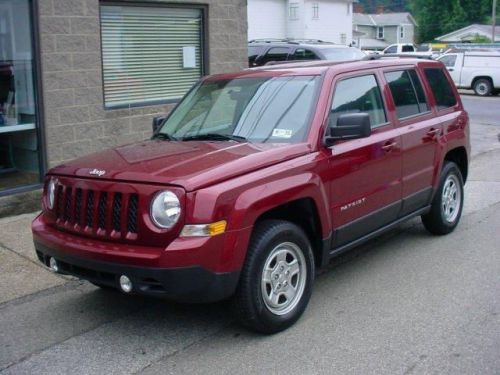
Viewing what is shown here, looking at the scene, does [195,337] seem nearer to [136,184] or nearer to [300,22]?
[136,184]

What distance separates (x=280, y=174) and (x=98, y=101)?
4801 millimetres

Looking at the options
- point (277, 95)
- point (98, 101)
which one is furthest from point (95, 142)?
point (277, 95)

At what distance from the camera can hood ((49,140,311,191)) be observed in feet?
14.0

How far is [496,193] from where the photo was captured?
9195mm

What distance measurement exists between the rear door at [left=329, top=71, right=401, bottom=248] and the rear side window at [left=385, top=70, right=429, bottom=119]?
0.26 metres

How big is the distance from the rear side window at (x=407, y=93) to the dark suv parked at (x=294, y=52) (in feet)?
33.9

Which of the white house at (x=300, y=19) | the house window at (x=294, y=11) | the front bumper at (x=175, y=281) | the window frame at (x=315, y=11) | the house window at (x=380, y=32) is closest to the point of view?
the front bumper at (x=175, y=281)

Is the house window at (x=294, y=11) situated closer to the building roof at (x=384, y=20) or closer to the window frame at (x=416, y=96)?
the building roof at (x=384, y=20)

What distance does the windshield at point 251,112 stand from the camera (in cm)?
515

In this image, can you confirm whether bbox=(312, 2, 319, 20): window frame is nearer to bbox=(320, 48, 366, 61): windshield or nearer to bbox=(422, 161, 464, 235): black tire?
bbox=(320, 48, 366, 61): windshield

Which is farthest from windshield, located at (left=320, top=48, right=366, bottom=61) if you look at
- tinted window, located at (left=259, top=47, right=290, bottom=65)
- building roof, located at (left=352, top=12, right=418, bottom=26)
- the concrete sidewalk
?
building roof, located at (left=352, top=12, right=418, bottom=26)

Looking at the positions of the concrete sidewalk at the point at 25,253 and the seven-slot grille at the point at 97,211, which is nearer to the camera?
the seven-slot grille at the point at 97,211

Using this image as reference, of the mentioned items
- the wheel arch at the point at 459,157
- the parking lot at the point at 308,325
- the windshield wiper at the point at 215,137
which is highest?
the windshield wiper at the point at 215,137

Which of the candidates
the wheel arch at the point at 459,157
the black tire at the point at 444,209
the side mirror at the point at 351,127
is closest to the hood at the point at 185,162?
the side mirror at the point at 351,127
